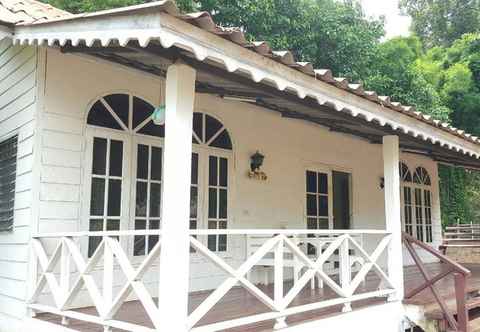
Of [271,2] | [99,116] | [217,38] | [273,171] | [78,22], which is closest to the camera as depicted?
[217,38]

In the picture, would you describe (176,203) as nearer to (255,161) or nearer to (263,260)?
(263,260)

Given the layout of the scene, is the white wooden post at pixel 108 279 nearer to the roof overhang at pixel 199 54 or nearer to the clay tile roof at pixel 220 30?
the roof overhang at pixel 199 54

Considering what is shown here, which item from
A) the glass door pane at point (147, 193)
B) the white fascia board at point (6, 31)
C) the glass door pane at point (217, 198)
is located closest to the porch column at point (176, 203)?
the glass door pane at point (147, 193)

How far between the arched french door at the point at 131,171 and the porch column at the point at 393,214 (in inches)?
83.8

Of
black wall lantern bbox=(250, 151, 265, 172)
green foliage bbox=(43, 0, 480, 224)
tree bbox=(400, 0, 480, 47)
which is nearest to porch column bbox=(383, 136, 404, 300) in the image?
black wall lantern bbox=(250, 151, 265, 172)

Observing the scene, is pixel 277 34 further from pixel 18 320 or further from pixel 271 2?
pixel 18 320

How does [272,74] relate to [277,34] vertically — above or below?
below

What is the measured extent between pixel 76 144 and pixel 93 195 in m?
0.54

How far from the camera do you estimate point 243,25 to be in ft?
47.1

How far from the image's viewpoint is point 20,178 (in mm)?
4816

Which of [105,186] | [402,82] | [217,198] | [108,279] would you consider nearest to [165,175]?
[108,279]

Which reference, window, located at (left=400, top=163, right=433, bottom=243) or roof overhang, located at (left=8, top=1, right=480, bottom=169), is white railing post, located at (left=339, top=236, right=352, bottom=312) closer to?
roof overhang, located at (left=8, top=1, right=480, bottom=169)

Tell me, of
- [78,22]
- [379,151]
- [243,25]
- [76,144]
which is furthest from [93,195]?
[243,25]

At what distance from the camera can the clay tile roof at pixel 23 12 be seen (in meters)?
4.68
